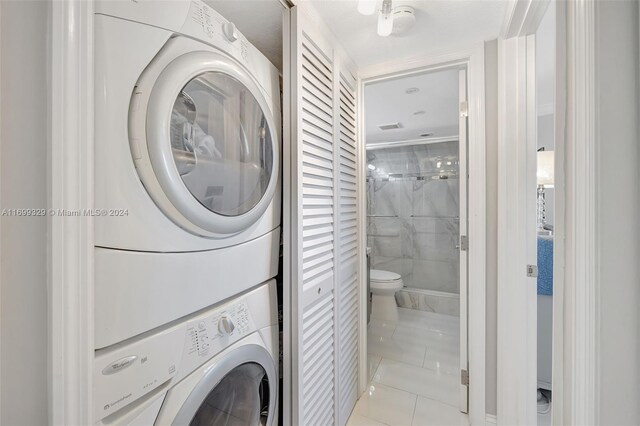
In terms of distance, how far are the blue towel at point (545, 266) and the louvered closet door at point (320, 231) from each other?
1171 mm

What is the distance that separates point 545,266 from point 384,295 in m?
1.61

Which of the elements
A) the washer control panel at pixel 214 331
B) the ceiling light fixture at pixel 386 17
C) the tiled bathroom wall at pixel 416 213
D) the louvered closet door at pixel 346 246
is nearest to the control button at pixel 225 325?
the washer control panel at pixel 214 331

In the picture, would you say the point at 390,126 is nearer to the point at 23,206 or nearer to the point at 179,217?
the point at 179,217

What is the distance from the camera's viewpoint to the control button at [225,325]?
78 cm

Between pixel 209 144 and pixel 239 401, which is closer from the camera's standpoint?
pixel 209 144

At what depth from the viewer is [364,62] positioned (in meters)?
1.69

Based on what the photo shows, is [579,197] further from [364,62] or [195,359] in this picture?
[364,62]

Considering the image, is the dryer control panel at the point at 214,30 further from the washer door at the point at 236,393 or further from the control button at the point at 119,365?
the washer door at the point at 236,393

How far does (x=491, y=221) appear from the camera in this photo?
1477mm

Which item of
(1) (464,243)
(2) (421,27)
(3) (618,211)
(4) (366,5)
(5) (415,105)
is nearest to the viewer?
(3) (618,211)

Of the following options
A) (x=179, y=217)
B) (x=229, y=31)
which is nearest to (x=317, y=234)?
(x=179, y=217)

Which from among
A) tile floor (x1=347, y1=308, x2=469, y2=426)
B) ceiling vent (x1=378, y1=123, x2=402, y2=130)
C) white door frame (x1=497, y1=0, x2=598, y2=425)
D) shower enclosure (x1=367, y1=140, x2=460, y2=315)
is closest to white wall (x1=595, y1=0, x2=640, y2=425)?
white door frame (x1=497, y1=0, x2=598, y2=425)

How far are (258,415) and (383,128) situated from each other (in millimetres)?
2945

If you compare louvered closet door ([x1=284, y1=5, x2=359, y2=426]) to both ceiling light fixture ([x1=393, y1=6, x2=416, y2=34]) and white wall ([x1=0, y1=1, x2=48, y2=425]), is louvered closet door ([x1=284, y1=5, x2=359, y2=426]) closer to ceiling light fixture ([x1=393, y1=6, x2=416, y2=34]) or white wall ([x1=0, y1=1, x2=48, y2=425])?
ceiling light fixture ([x1=393, y1=6, x2=416, y2=34])
